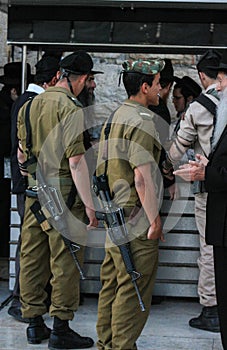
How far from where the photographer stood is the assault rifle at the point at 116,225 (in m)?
4.11

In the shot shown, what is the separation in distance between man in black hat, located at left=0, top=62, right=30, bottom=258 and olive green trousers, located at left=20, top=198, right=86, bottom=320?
1.44 metres

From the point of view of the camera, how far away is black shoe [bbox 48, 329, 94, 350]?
4.82 metres

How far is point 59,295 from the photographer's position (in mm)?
4766

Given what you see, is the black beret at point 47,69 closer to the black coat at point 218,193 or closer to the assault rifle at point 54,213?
the assault rifle at point 54,213

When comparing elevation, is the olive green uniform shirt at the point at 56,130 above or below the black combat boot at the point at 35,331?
above

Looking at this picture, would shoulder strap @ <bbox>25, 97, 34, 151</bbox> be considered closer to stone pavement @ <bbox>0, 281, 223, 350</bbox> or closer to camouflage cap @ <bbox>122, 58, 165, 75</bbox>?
camouflage cap @ <bbox>122, 58, 165, 75</bbox>

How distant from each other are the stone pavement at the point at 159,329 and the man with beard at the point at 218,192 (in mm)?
990

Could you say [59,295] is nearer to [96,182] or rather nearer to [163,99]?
[96,182]

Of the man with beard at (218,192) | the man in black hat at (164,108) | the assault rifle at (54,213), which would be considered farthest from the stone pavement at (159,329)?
the man in black hat at (164,108)

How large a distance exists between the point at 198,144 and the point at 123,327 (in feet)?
4.77

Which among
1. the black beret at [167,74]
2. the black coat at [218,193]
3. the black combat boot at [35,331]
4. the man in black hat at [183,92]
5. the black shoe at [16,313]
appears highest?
the black beret at [167,74]

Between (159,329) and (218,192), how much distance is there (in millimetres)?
1723

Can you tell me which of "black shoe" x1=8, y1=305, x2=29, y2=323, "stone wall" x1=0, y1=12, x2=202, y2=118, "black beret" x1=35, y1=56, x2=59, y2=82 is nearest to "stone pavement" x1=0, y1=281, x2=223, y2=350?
"black shoe" x1=8, y1=305, x2=29, y2=323

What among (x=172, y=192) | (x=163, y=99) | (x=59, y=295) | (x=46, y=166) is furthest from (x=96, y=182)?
(x=163, y=99)
